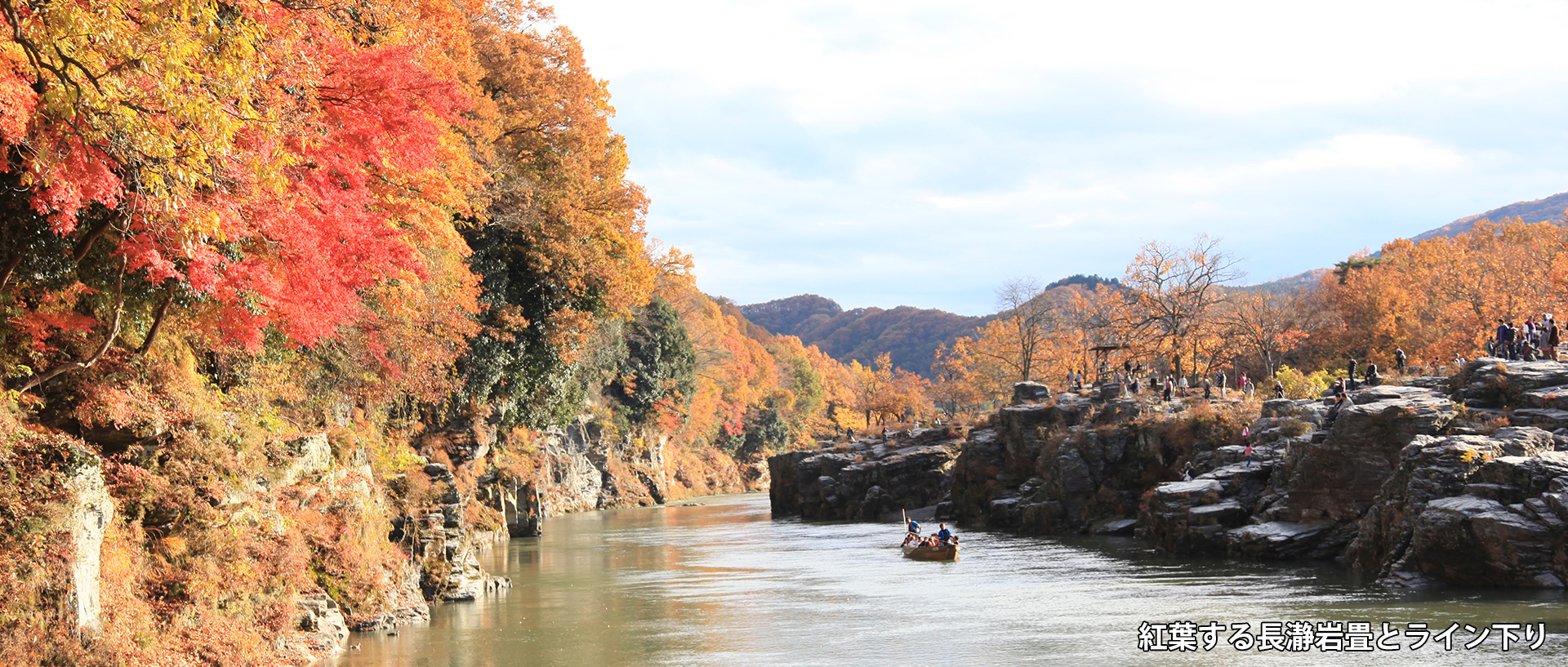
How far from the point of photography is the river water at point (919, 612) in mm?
17312

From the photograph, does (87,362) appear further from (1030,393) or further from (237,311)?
(1030,393)

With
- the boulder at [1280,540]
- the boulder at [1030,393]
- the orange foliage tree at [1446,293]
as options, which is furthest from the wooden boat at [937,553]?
the orange foliage tree at [1446,293]

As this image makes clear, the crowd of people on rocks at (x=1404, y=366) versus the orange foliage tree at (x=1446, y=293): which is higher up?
the orange foliage tree at (x=1446, y=293)

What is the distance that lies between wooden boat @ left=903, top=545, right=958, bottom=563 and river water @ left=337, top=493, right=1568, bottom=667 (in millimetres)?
615

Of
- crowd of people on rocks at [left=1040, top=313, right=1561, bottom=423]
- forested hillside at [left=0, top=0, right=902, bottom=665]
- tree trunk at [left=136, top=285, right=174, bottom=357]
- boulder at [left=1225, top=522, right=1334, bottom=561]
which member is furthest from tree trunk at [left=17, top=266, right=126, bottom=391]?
crowd of people on rocks at [left=1040, top=313, right=1561, bottom=423]

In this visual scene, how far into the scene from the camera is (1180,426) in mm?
41594

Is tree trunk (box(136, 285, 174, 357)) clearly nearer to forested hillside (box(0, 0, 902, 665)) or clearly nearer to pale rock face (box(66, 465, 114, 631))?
forested hillside (box(0, 0, 902, 665))

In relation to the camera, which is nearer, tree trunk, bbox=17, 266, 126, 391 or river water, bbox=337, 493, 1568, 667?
tree trunk, bbox=17, 266, 126, 391

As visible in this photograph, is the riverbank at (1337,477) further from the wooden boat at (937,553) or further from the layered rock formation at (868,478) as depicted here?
the layered rock formation at (868,478)

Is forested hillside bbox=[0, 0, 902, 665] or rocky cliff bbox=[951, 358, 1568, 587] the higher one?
forested hillside bbox=[0, 0, 902, 665]

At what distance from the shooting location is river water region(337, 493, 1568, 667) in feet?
56.8

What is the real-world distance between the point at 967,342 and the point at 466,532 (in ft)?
243

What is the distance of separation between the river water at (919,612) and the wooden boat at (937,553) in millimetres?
615

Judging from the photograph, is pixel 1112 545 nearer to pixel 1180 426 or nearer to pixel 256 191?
pixel 1180 426
